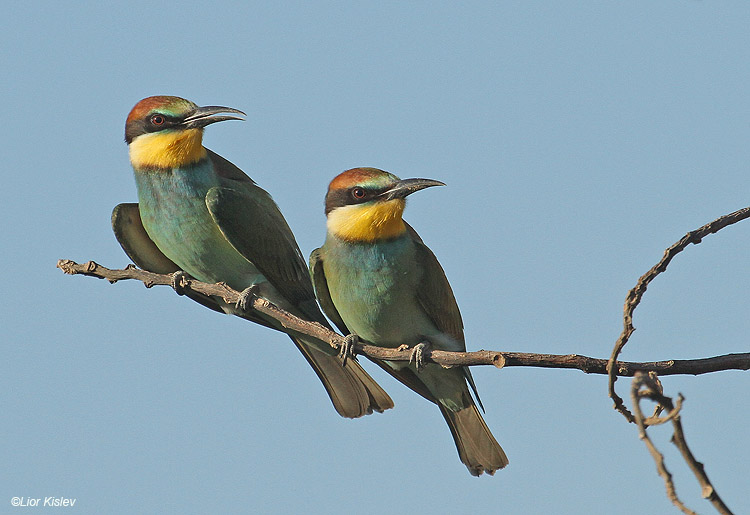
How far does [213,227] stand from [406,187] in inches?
40.1

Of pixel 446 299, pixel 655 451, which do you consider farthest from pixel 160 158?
pixel 655 451

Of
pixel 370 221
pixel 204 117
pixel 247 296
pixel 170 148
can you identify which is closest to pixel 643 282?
pixel 370 221

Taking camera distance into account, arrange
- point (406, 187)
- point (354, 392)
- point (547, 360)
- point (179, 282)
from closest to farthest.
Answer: point (547, 360)
point (406, 187)
point (179, 282)
point (354, 392)

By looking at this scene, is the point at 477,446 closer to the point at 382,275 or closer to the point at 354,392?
the point at 354,392

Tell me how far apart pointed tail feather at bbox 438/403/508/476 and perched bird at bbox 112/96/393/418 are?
1.27ft

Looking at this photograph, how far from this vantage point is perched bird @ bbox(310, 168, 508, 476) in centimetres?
409

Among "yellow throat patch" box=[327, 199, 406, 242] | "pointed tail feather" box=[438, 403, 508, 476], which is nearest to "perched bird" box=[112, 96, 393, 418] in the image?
"pointed tail feather" box=[438, 403, 508, 476]

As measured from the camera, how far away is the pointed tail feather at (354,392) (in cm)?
454

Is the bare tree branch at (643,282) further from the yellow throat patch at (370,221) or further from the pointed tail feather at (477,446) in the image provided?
the pointed tail feather at (477,446)

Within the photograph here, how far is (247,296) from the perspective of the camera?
432 cm

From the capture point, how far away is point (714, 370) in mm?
2693

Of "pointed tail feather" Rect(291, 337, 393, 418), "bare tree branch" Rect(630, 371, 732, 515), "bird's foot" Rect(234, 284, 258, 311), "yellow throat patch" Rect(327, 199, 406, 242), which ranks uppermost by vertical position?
"yellow throat patch" Rect(327, 199, 406, 242)

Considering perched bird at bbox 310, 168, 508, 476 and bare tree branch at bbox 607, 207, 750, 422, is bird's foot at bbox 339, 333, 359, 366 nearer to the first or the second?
perched bird at bbox 310, 168, 508, 476

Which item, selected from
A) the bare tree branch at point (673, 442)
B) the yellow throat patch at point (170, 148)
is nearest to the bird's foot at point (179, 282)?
the yellow throat patch at point (170, 148)
